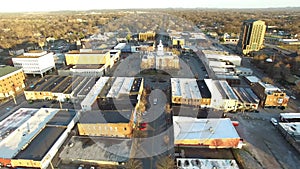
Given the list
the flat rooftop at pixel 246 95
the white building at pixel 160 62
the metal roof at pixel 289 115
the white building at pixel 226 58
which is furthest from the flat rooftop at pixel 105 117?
the white building at pixel 226 58

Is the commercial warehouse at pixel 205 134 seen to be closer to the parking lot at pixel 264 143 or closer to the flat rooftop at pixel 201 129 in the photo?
the flat rooftop at pixel 201 129

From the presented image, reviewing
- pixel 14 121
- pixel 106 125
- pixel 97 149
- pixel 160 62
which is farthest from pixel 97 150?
pixel 160 62

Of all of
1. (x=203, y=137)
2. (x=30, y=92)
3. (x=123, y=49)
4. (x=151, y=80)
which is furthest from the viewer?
(x=123, y=49)

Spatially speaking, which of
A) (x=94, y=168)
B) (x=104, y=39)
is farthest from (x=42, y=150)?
(x=104, y=39)

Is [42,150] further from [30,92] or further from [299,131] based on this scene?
[299,131]

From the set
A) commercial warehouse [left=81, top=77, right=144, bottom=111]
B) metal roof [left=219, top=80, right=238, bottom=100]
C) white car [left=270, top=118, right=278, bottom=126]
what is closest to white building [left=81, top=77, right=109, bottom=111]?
commercial warehouse [left=81, top=77, right=144, bottom=111]

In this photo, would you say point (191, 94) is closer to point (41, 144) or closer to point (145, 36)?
point (41, 144)
